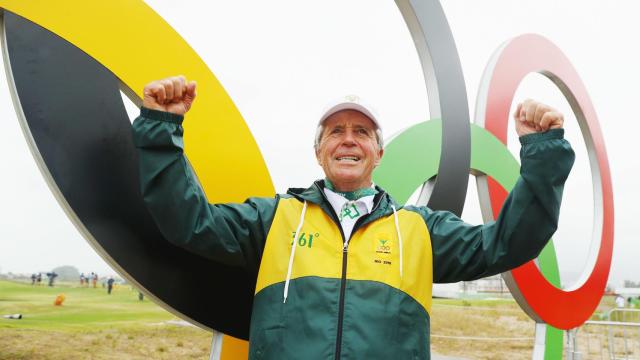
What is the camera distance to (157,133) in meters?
1.12

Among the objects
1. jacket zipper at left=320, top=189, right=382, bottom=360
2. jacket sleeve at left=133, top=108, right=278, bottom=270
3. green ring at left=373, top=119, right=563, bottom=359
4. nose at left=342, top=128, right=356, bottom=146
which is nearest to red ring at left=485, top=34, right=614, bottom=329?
green ring at left=373, top=119, right=563, bottom=359

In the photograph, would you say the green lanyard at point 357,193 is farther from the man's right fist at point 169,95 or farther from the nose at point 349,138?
the man's right fist at point 169,95

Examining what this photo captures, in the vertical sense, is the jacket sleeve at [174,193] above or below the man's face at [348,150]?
below

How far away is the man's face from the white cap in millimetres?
26

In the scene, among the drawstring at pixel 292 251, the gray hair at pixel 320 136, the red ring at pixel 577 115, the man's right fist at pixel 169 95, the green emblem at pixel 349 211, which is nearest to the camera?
the man's right fist at pixel 169 95

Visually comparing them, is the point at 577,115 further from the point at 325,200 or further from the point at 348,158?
the point at 325,200

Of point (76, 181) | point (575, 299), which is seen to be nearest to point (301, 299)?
point (76, 181)

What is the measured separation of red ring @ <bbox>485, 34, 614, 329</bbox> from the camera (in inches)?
134

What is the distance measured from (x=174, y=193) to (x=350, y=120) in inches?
22.2

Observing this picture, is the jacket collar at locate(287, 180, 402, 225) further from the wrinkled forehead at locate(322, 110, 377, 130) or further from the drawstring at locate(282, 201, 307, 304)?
the wrinkled forehead at locate(322, 110, 377, 130)

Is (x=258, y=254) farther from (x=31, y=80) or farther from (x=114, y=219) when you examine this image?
(x=31, y=80)

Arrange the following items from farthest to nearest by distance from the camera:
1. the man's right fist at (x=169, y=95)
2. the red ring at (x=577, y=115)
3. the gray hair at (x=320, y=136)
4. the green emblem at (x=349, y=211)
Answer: the red ring at (x=577, y=115) < the gray hair at (x=320, y=136) < the green emblem at (x=349, y=211) < the man's right fist at (x=169, y=95)

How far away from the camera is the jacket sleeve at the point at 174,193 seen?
3.68ft

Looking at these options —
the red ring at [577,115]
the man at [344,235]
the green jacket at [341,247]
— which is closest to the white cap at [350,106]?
the man at [344,235]
